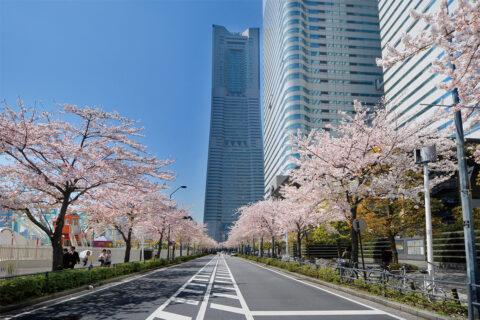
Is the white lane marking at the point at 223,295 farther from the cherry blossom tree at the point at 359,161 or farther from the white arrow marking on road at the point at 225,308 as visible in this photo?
the cherry blossom tree at the point at 359,161

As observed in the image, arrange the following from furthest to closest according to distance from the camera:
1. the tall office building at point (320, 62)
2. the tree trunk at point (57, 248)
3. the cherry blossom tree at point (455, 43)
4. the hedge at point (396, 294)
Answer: the tall office building at point (320, 62), the tree trunk at point (57, 248), the hedge at point (396, 294), the cherry blossom tree at point (455, 43)

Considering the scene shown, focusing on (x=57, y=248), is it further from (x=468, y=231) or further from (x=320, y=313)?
(x=468, y=231)

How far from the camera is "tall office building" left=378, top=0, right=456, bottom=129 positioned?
61531mm

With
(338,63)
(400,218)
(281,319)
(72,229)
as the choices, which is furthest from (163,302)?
(338,63)

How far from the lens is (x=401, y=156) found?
15500mm

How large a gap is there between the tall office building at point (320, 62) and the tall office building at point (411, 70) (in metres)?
21.4

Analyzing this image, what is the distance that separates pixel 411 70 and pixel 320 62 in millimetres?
37668

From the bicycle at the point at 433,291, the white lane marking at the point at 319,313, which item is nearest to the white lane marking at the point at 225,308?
the white lane marking at the point at 319,313

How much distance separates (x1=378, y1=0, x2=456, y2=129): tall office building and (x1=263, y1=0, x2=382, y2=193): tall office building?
21.4m

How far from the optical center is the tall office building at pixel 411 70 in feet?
202

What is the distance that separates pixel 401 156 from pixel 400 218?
10284mm

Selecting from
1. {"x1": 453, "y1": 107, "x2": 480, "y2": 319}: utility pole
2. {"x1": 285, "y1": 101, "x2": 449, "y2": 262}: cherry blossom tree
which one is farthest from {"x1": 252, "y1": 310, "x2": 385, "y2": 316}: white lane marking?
{"x1": 285, "y1": 101, "x2": 449, "y2": 262}: cherry blossom tree

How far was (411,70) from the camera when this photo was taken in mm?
70938

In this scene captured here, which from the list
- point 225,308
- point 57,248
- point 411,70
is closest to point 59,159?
point 57,248
